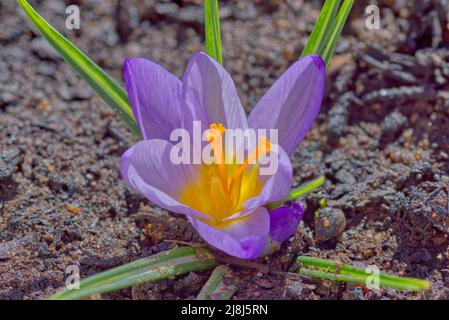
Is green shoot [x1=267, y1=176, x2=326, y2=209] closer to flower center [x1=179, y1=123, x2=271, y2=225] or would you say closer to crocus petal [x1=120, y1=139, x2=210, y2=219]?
flower center [x1=179, y1=123, x2=271, y2=225]

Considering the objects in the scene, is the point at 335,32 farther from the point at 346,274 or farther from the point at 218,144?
the point at 346,274

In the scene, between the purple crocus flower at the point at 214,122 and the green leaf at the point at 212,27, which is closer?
the purple crocus flower at the point at 214,122

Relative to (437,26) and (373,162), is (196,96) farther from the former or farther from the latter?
(437,26)

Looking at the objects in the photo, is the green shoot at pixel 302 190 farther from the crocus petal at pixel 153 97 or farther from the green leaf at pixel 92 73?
the green leaf at pixel 92 73

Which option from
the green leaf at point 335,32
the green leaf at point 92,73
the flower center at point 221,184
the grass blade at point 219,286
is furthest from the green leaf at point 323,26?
the grass blade at point 219,286

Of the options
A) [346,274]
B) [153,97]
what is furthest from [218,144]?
[346,274]

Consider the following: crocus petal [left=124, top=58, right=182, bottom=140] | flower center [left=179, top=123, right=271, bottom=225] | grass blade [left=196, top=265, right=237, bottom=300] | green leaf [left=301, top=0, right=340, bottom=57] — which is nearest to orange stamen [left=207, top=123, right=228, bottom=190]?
flower center [left=179, top=123, right=271, bottom=225]
